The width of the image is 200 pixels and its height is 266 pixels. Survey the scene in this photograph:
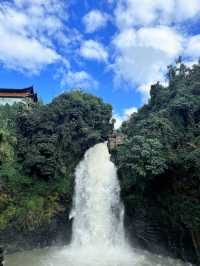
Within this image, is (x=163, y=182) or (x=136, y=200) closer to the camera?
(x=163, y=182)

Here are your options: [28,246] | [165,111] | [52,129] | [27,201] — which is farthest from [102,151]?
[28,246]

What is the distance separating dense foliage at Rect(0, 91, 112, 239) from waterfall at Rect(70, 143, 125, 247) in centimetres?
81

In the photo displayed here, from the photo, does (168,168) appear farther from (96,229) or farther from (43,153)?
(43,153)

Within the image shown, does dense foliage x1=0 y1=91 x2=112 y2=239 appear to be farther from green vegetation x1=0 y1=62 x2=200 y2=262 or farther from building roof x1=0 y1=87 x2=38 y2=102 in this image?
building roof x1=0 y1=87 x2=38 y2=102

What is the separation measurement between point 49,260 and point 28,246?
102 inches

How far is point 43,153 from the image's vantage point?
19984mm

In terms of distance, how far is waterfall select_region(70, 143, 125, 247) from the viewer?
18500 millimetres

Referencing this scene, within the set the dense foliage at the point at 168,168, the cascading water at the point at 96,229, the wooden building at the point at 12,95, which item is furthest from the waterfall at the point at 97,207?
the wooden building at the point at 12,95

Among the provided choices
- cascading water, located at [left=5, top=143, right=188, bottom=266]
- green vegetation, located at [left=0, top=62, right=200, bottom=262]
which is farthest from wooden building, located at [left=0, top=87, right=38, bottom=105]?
cascading water, located at [left=5, top=143, right=188, bottom=266]

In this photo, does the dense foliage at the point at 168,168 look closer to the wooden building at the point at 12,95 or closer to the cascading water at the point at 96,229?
the cascading water at the point at 96,229

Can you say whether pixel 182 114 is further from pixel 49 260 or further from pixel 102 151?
pixel 49 260

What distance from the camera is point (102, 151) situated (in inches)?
953

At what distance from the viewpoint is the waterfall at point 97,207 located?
18.5 metres

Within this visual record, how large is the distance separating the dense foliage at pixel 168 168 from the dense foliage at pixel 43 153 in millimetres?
4441
